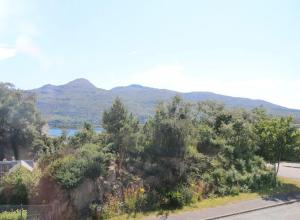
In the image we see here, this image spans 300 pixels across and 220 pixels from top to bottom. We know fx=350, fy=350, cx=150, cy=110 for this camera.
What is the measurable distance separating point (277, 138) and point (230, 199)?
6325 mm

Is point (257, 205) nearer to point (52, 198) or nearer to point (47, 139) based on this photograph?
point (52, 198)

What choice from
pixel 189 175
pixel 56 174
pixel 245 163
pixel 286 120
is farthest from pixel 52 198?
pixel 286 120

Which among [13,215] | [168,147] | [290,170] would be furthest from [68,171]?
[290,170]

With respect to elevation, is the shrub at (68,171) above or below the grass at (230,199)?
above

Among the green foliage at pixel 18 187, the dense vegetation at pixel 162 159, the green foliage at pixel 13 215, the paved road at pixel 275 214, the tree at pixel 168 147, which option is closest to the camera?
the green foliage at pixel 13 215

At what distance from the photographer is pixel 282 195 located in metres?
22.1

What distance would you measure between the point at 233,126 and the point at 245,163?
8.92 ft

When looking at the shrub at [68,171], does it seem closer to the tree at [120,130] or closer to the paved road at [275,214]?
the tree at [120,130]

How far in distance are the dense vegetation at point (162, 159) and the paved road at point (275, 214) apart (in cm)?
275

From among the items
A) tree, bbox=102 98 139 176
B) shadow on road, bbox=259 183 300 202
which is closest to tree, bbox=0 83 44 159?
tree, bbox=102 98 139 176

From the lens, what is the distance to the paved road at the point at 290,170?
29.4 meters

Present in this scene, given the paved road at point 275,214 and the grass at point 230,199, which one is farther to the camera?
the paved road at point 275,214

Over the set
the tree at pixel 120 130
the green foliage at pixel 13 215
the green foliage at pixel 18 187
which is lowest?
the green foliage at pixel 13 215

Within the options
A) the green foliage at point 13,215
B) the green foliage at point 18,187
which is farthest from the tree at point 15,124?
the green foliage at point 13,215
